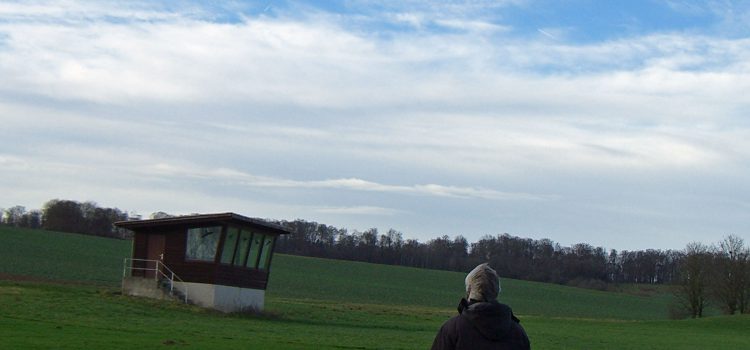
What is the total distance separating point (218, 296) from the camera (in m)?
41.4

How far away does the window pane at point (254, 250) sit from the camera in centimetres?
4424

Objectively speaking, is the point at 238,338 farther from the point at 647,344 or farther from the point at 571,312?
the point at 571,312

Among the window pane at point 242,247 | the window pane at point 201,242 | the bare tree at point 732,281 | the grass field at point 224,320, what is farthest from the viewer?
the bare tree at point 732,281

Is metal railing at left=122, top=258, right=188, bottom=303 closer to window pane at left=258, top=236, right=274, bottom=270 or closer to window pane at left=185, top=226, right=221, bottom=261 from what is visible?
window pane at left=185, top=226, right=221, bottom=261

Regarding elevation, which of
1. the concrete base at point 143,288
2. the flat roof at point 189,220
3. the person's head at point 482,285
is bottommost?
the concrete base at point 143,288

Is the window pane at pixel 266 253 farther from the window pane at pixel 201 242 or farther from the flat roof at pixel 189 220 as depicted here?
the window pane at pixel 201 242

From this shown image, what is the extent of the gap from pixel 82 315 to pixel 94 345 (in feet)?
38.8

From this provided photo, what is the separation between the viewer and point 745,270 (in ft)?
258

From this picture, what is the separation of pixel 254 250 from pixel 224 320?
8.51 metres

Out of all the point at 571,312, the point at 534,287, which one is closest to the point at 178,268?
the point at 571,312

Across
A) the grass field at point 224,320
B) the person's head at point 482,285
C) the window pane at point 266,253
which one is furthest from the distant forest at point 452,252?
the person's head at point 482,285

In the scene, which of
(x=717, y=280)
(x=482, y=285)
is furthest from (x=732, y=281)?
(x=482, y=285)

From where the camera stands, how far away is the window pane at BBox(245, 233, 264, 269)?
1742 inches

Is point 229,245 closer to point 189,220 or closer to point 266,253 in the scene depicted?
point 189,220
